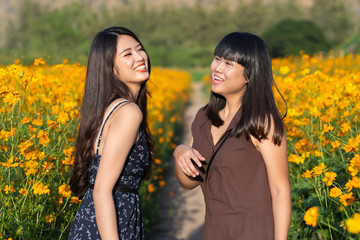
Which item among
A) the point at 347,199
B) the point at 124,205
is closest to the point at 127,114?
the point at 124,205

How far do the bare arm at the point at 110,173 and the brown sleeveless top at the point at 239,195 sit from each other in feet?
1.22

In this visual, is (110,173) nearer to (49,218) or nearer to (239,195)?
(239,195)

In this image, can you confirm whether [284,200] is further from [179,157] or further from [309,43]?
[309,43]

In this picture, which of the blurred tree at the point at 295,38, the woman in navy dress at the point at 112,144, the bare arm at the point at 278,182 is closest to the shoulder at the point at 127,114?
the woman in navy dress at the point at 112,144

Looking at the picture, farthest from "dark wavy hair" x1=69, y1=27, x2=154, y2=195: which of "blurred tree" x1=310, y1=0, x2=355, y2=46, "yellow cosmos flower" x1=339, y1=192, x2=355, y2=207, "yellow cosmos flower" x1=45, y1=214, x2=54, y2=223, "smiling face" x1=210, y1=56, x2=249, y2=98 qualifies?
"blurred tree" x1=310, y1=0, x2=355, y2=46

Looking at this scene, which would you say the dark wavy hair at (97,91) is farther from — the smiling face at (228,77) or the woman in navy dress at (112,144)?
the smiling face at (228,77)

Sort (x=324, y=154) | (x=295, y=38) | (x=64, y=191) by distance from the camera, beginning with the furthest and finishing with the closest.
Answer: (x=295, y=38) → (x=324, y=154) → (x=64, y=191)

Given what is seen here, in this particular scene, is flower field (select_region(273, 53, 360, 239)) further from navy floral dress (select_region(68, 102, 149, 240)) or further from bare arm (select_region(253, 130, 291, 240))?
navy floral dress (select_region(68, 102, 149, 240))

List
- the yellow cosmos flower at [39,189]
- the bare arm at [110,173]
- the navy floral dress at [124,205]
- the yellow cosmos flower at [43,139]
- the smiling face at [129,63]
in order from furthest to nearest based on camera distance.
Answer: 1. the yellow cosmos flower at [43,139]
2. the yellow cosmos flower at [39,189]
3. the smiling face at [129,63]
4. the navy floral dress at [124,205]
5. the bare arm at [110,173]

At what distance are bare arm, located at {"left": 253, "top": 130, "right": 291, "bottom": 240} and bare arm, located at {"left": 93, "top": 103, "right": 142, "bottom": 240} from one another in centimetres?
51

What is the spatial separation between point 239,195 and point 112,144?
518 millimetres

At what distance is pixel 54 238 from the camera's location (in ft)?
8.08

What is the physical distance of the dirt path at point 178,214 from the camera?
171 inches

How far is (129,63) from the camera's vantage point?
6.05 feet
